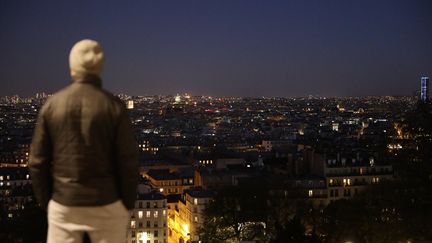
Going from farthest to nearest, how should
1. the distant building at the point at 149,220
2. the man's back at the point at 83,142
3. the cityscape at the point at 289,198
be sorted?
the distant building at the point at 149,220 → the cityscape at the point at 289,198 → the man's back at the point at 83,142

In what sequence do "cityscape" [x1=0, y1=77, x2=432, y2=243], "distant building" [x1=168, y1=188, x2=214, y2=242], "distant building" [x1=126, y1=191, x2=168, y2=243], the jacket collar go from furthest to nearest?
"distant building" [x1=168, y1=188, x2=214, y2=242], "distant building" [x1=126, y1=191, x2=168, y2=243], "cityscape" [x1=0, y1=77, x2=432, y2=243], the jacket collar

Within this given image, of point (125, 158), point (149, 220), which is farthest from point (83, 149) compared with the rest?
point (149, 220)

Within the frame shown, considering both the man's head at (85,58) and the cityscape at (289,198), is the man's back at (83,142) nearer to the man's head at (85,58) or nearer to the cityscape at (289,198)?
the man's head at (85,58)

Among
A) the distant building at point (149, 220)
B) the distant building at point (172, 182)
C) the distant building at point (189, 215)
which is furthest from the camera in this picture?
the distant building at point (172, 182)

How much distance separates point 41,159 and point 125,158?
0.62 m

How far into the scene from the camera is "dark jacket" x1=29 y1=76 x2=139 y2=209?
4.92m

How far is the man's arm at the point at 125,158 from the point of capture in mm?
4949

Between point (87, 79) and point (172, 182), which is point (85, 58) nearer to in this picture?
point (87, 79)

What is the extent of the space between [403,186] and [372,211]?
2412 millimetres

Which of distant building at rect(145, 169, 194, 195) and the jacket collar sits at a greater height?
the jacket collar

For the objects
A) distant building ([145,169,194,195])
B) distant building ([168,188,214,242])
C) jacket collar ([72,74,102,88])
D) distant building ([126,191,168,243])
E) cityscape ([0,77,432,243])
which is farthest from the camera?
distant building ([145,169,194,195])

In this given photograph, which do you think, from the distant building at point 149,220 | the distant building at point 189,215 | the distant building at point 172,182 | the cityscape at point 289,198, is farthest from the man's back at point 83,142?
the distant building at point 172,182

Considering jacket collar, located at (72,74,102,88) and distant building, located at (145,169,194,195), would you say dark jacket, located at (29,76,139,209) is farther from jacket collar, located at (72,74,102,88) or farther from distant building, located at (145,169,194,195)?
distant building, located at (145,169,194,195)

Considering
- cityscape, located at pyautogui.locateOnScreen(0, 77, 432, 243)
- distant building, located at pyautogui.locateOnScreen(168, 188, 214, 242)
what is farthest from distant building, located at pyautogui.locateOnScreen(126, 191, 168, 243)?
distant building, located at pyautogui.locateOnScreen(168, 188, 214, 242)
